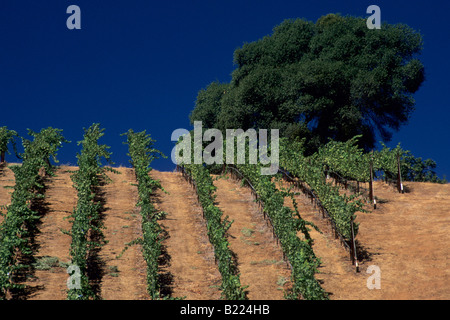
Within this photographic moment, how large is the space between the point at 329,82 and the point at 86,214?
20634mm

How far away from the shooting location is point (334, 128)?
36406mm

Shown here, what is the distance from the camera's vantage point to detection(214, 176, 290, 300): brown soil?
17.6m

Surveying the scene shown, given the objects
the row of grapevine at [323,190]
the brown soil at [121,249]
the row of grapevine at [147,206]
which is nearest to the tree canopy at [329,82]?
the row of grapevine at [323,190]

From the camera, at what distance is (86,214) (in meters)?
19.8

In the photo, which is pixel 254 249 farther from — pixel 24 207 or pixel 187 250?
pixel 24 207

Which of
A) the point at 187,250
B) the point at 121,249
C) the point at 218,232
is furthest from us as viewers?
the point at 187,250

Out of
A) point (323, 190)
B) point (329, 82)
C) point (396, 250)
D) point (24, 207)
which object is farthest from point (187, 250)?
point (329, 82)

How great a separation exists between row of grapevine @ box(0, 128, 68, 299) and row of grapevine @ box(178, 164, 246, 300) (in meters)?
5.96

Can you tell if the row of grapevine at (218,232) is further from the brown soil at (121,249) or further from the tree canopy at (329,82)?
the tree canopy at (329,82)

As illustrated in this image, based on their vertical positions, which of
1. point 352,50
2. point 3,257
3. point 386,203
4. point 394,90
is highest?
point 352,50

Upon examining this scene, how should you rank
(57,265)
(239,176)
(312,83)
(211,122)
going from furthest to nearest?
(211,122) → (312,83) → (239,176) → (57,265)

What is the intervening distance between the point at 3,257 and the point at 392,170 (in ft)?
64.0
